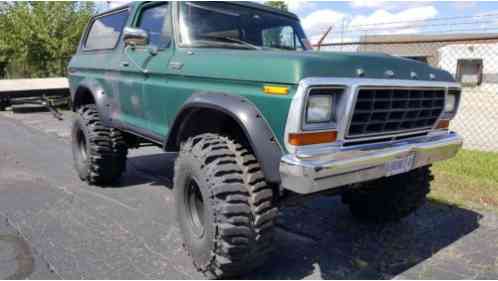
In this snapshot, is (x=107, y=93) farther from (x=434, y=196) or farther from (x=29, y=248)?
(x=434, y=196)

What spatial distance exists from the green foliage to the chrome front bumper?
14968mm

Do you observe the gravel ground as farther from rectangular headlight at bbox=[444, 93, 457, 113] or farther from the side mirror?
the side mirror

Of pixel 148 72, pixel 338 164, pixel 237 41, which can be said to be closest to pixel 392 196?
pixel 338 164

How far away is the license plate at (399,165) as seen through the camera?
270 centimetres

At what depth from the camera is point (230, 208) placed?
2.62 meters

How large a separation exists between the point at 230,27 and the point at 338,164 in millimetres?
1857

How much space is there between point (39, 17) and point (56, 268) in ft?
47.4

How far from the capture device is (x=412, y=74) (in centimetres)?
290

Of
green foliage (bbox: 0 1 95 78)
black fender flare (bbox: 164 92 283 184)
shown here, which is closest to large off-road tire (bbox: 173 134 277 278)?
black fender flare (bbox: 164 92 283 184)

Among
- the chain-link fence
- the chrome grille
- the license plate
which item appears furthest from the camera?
the chain-link fence

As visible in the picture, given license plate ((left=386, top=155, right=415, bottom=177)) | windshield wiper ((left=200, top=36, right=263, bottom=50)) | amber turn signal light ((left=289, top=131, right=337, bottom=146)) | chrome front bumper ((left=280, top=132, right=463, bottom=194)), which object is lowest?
license plate ((left=386, top=155, right=415, bottom=177))

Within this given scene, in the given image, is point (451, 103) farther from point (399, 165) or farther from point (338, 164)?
point (338, 164)

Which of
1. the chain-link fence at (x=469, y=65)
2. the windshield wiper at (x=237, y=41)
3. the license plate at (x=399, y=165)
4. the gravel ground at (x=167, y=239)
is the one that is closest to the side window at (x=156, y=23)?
the windshield wiper at (x=237, y=41)

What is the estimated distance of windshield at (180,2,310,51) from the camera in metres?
3.49
